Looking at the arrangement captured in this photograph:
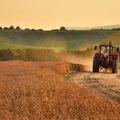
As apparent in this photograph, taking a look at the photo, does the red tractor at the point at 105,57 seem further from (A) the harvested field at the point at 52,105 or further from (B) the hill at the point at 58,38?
(B) the hill at the point at 58,38

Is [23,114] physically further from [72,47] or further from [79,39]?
[79,39]

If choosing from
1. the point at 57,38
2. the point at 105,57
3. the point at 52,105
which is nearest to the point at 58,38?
the point at 57,38

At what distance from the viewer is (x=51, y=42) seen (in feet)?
402

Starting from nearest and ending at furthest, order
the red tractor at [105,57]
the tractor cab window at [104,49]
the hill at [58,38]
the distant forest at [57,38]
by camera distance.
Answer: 1. the red tractor at [105,57]
2. the tractor cab window at [104,49]
3. the distant forest at [57,38]
4. the hill at [58,38]

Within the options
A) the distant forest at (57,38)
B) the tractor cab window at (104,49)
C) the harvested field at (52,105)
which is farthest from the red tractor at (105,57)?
the distant forest at (57,38)

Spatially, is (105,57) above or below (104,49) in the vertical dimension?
below

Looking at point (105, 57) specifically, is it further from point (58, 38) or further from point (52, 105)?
point (58, 38)

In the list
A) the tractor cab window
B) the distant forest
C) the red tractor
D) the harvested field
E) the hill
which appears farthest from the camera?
the hill

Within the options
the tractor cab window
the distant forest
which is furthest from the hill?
the tractor cab window

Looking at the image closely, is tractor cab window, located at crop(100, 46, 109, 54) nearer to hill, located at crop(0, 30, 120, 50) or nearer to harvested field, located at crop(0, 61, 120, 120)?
harvested field, located at crop(0, 61, 120, 120)

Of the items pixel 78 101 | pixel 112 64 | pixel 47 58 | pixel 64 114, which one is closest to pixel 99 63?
→ pixel 112 64

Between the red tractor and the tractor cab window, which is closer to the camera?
the red tractor

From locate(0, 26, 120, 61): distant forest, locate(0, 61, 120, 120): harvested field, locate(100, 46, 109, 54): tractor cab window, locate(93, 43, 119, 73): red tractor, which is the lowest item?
locate(0, 26, 120, 61): distant forest

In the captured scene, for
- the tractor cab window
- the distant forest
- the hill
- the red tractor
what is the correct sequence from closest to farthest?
the red tractor, the tractor cab window, the distant forest, the hill
